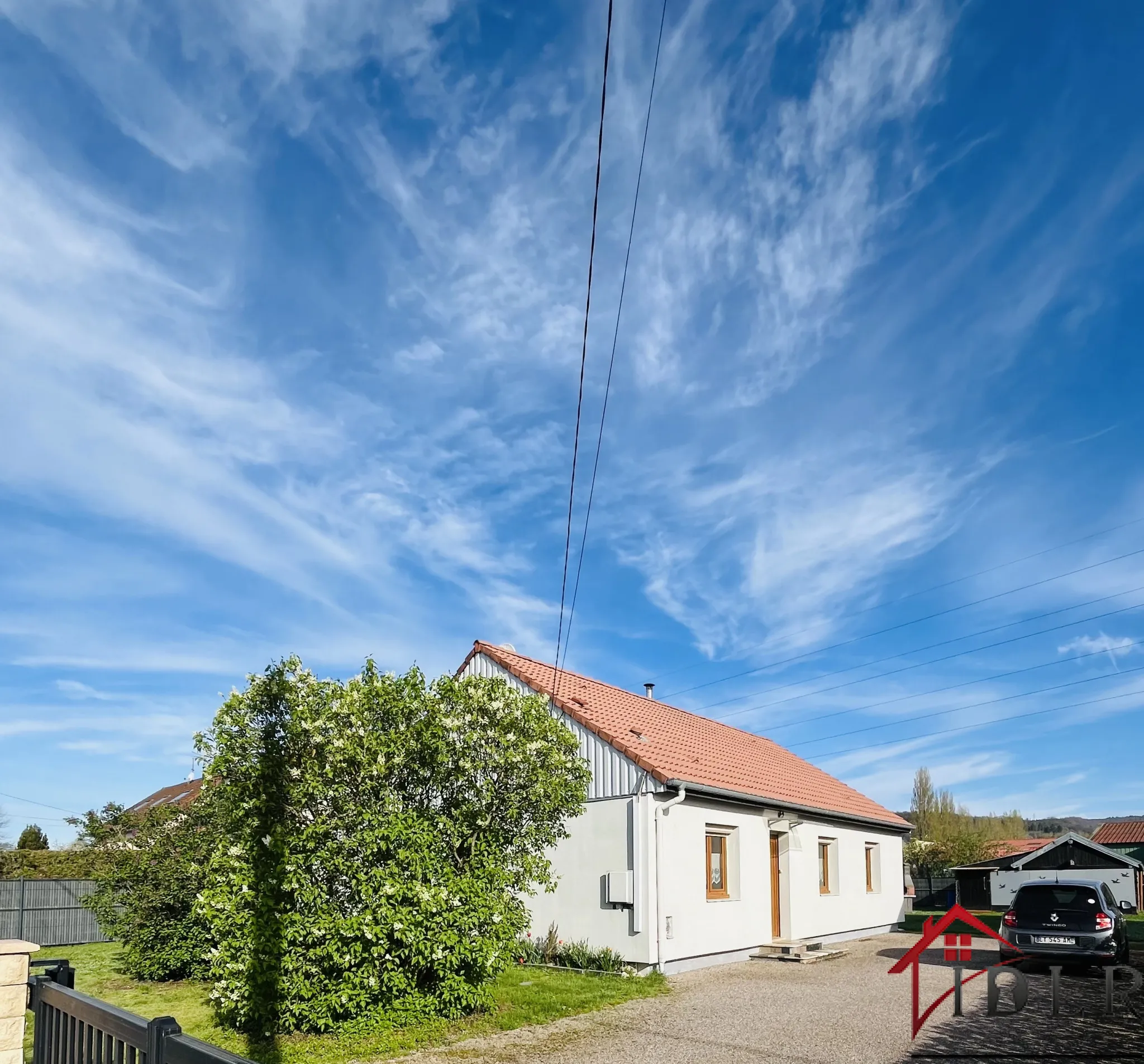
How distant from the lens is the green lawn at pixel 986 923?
22658 millimetres

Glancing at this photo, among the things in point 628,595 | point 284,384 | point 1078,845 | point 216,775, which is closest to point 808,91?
point 284,384

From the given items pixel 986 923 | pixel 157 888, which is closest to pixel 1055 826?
pixel 986 923

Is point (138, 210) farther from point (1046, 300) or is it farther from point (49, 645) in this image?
point (1046, 300)

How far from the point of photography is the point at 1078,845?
37406mm

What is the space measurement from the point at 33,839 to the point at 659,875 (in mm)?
43041

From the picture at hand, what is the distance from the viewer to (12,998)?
500cm

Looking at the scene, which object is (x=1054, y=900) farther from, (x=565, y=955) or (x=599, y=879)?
(x=565, y=955)

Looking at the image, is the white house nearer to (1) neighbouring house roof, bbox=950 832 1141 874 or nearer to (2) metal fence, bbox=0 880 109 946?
(2) metal fence, bbox=0 880 109 946

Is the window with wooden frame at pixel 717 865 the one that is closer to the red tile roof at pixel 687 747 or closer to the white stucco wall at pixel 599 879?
the red tile roof at pixel 687 747

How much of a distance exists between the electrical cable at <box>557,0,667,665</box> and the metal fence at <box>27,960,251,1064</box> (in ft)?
21.5

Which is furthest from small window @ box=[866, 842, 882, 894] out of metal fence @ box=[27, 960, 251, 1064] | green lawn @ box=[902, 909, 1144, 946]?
metal fence @ box=[27, 960, 251, 1064]

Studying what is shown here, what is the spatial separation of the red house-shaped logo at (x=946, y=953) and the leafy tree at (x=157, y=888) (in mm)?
9335

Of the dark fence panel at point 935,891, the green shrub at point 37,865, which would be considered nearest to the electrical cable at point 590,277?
the green shrub at point 37,865

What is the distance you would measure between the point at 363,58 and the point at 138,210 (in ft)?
11.2
